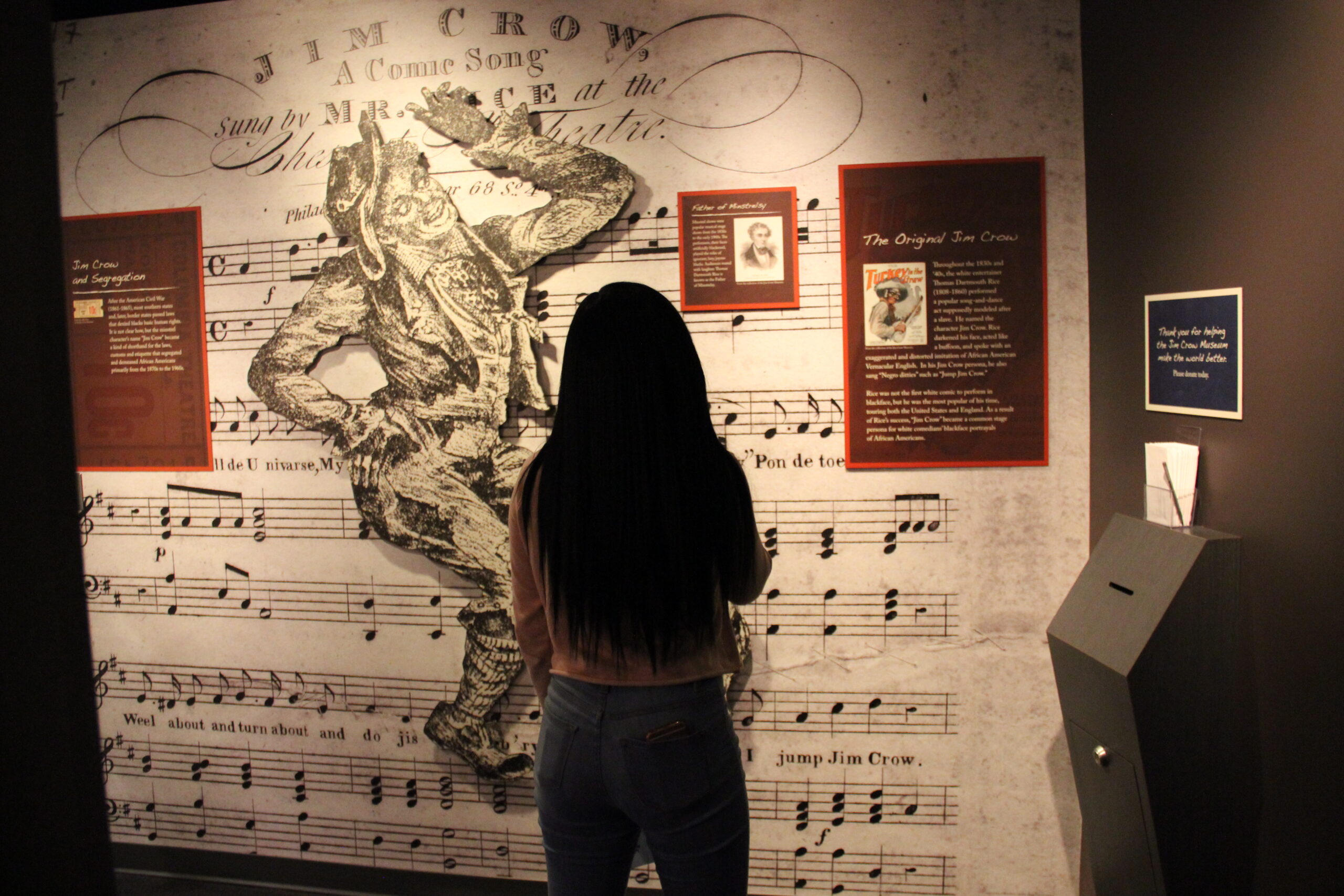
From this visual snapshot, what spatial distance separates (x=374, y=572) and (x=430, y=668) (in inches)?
14.1

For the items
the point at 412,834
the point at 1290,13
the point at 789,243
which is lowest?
the point at 412,834

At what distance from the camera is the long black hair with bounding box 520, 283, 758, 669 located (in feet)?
4.18

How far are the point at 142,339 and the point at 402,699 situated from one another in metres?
1.50

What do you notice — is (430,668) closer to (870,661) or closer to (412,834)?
(412,834)

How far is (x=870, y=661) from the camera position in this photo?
225cm

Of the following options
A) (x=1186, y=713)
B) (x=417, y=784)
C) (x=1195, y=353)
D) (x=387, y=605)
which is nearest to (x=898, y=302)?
(x=1195, y=353)

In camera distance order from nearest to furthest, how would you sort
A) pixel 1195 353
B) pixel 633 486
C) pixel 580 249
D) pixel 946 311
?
pixel 633 486 < pixel 1195 353 < pixel 946 311 < pixel 580 249

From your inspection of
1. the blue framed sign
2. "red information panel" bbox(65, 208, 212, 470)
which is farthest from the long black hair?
"red information panel" bbox(65, 208, 212, 470)

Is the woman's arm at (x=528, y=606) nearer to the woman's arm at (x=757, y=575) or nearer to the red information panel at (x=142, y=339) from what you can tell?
the woman's arm at (x=757, y=575)

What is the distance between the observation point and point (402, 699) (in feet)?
8.02

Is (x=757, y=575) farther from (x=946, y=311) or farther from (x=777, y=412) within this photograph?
(x=946, y=311)

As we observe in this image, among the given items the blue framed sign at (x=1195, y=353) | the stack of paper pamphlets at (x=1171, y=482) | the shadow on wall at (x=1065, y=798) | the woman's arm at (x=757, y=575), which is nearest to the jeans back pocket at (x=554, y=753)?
the woman's arm at (x=757, y=575)

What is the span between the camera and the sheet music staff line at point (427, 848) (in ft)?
7.44

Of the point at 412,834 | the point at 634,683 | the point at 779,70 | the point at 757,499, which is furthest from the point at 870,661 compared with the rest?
the point at 779,70
